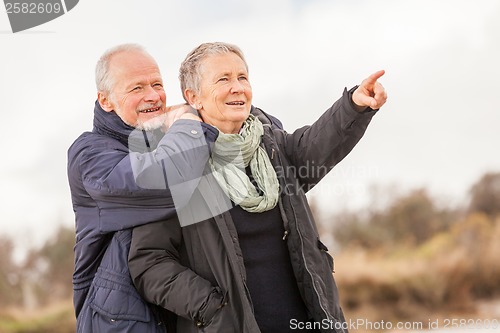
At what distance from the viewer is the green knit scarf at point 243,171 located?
220cm

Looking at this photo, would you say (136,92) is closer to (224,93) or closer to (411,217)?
(224,93)

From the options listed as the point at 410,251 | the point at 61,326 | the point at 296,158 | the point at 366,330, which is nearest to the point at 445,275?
the point at 410,251

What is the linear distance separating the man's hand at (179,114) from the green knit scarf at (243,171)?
0.12 m

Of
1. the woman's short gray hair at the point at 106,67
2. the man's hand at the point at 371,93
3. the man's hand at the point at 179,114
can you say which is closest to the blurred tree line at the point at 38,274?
the woman's short gray hair at the point at 106,67

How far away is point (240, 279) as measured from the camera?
2.12 m

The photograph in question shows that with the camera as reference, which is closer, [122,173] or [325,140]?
[122,173]

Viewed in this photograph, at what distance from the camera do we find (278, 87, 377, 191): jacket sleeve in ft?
7.44

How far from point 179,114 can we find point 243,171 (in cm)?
27

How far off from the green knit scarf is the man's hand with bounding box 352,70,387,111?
35cm

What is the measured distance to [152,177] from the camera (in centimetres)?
208

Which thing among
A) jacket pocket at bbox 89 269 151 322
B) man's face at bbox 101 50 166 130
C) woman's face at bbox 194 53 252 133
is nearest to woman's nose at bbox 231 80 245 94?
woman's face at bbox 194 53 252 133

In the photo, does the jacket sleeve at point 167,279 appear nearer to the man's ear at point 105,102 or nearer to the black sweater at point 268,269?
the black sweater at point 268,269

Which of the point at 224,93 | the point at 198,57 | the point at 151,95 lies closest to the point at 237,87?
the point at 224,93

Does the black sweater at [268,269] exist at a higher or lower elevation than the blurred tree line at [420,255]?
higher
